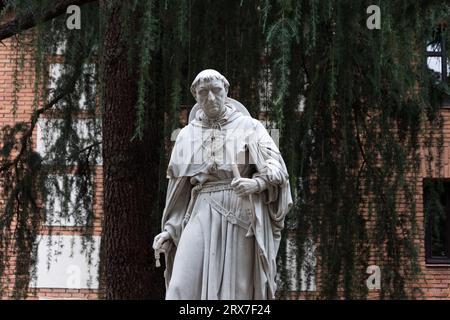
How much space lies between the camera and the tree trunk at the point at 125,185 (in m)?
8.70

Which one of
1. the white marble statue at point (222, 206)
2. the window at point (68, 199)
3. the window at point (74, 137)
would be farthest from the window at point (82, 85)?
the white marble statue at point (222, 206)

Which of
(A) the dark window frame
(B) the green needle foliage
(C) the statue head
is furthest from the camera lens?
(A) the dark window frame

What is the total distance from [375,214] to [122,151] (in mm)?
2442

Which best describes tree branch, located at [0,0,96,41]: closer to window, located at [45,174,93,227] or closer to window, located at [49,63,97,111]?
window, located at [49,63,97,111]

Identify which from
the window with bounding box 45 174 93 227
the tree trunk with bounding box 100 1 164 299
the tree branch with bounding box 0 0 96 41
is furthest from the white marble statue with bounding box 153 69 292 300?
the window with bounding box 45 174 93 227

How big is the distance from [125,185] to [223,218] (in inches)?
119

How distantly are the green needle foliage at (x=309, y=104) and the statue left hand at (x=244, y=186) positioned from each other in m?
1.02

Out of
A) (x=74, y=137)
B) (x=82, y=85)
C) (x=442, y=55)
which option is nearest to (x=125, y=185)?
(x=74, y=137)

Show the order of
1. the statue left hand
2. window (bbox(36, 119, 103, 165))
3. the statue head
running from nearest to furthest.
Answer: the statue left hand
the statue head
window (bbox(36, 119, 103, 165))

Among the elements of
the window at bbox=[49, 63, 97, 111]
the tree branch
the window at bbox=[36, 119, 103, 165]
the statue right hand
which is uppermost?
the tree branch

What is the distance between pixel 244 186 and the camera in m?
5.76

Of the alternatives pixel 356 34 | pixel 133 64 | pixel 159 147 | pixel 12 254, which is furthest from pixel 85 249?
pixel 356 34

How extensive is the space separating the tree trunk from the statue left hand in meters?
2.85

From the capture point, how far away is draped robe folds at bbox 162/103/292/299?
19.1ft
